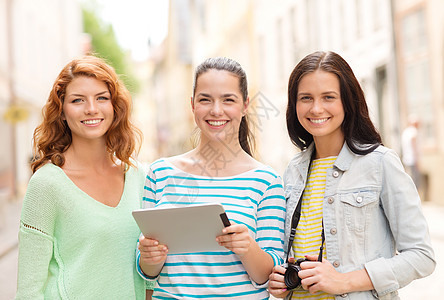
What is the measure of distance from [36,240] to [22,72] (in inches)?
661

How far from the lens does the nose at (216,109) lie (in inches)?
98.7

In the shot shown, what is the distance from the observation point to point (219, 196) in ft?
8.18

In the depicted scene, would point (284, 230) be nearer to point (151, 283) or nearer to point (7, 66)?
point (151, 283)

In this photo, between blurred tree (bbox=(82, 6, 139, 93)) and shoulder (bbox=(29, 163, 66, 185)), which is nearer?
shoulder (bbox=(29, 163, 66, 185))

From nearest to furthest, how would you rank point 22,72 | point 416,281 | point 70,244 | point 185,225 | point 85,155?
point 185,225, point 70,244, point 85,155, point 416,281, point 22,72

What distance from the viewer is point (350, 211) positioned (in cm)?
242

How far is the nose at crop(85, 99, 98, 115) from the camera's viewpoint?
106 inches

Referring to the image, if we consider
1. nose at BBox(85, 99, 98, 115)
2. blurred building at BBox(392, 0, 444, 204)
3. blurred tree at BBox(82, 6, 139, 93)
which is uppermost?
blurred tree at BBox(82, 6, 139, 93)

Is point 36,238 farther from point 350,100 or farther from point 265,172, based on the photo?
point 350,100

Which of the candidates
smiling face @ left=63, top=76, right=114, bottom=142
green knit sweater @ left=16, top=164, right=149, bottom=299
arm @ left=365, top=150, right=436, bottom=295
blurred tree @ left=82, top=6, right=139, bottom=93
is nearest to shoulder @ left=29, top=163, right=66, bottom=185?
green knit sweater @ left=16, top=164, right=149, bottom=299

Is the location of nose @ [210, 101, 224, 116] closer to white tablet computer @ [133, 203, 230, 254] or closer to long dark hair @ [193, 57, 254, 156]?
long dark hair @ [193, 57, 254, 156]

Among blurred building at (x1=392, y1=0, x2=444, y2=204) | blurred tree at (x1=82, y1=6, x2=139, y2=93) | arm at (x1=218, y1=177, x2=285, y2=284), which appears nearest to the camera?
arm at (x1=218, y1=177, x2=285, y2=284)

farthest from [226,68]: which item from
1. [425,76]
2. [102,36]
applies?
[102,36]

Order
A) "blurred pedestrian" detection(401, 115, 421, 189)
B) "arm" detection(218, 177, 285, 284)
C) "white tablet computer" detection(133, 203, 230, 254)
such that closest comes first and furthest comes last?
"white tablet computer" detection(133, 203, 230, 254) < "arm" detection(218, 177, 285, 284) < "blurred pedestrian" detection(401, 115, 421, 189)
